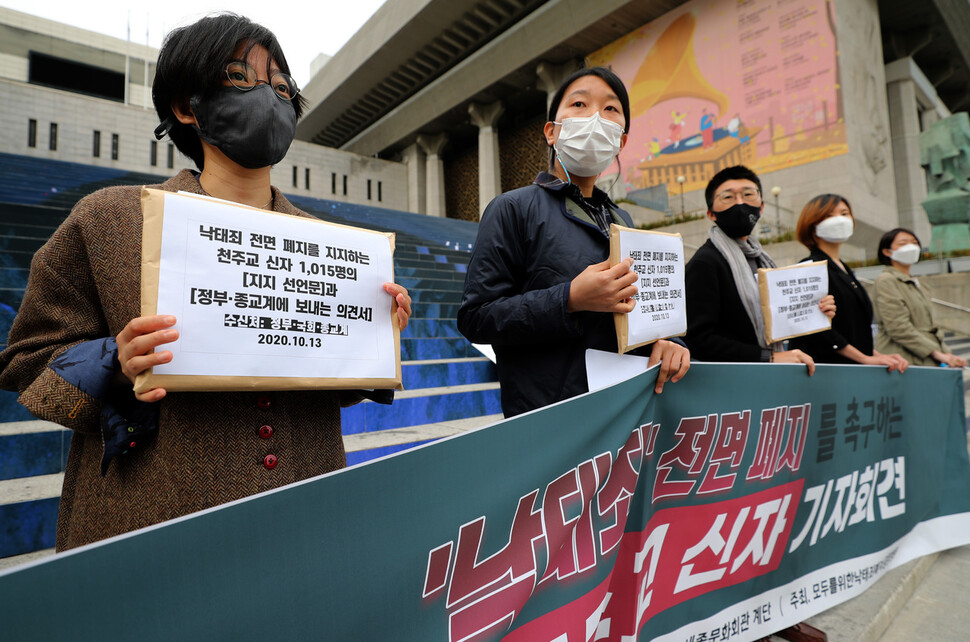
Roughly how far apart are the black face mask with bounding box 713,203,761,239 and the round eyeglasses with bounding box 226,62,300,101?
170 centimetres

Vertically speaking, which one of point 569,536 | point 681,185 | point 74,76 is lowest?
point 569,536

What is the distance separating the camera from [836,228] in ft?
8.29

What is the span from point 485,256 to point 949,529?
285 cm

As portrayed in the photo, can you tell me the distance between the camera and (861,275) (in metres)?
10.6

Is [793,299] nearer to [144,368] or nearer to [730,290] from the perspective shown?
[730,290]

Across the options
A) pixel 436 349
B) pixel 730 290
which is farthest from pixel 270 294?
pixel 436 349

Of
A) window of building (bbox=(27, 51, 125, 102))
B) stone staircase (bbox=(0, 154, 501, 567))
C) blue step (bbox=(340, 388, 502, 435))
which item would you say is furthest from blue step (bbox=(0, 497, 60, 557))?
window of building (bbox=(27, 51, 125, 102))

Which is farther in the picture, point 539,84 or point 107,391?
point 539,84

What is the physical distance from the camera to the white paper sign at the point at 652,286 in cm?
118

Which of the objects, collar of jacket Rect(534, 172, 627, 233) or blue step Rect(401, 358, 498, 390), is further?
blue step Rect(401, 358, 498, 390)

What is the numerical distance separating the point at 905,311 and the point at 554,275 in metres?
3.11

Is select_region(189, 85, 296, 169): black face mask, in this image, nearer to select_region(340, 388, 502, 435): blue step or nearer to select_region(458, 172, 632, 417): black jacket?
select_region(458, 172, 632, 417): black jacket

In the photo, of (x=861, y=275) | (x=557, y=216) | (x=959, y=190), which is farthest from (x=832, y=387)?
(x=959, y=190)

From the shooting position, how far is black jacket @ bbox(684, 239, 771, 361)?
1851mm
